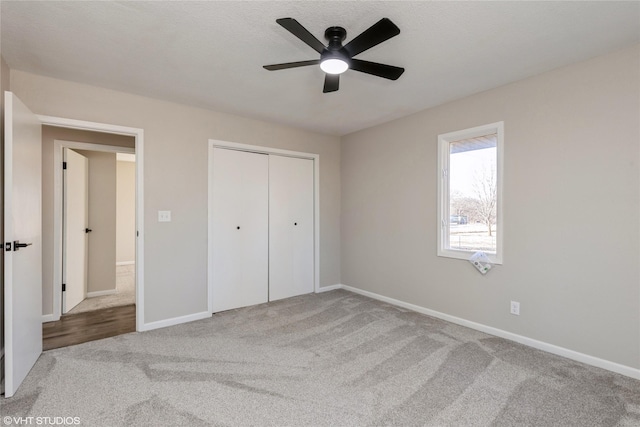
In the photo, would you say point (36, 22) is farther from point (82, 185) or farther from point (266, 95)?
point (82, 185)

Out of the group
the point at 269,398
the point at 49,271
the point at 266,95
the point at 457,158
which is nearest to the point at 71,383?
the point at 269,398

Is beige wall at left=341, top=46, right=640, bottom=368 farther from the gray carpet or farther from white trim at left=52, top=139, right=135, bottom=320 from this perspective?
white trim at left=52, top=139, right=135, bottom=320

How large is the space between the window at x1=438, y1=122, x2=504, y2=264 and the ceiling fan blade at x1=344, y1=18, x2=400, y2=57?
1.83 meters

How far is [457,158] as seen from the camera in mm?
3414

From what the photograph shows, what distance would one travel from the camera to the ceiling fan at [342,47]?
1653mm

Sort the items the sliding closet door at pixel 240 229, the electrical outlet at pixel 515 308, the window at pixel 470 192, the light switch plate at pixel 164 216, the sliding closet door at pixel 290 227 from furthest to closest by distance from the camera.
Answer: the sliding closet door at pixel 290 227 < the sliding closet door at pixel 240 229 < the light switch plate at pixel 164 216 < the window at pixel 470 192 < the electrical outlet at pixel 515 308

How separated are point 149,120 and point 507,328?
164 inches

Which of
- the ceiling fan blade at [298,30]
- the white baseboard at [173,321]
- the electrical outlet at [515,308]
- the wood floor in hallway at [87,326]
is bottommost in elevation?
the wood floor in hallway at [87,326]

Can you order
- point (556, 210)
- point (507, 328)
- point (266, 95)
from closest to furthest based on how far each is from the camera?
point (556, 210) → point (507, 328) → point (266, 95)

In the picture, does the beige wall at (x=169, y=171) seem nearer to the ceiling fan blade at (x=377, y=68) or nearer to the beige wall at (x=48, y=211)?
the beige wall at (x=48, y=211)

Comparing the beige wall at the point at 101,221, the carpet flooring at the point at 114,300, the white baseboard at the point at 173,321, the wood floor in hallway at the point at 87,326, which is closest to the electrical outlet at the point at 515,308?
the white baseboard at the point at 173,321

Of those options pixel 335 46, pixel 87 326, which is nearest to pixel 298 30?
pixel 335 46

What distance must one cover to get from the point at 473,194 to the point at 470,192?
1.6 inches

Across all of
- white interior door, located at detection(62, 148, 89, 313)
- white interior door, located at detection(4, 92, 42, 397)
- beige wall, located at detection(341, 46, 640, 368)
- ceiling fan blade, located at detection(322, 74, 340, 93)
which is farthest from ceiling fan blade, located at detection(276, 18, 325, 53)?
white interior door, located at detection(62, 148, 89, 313)
